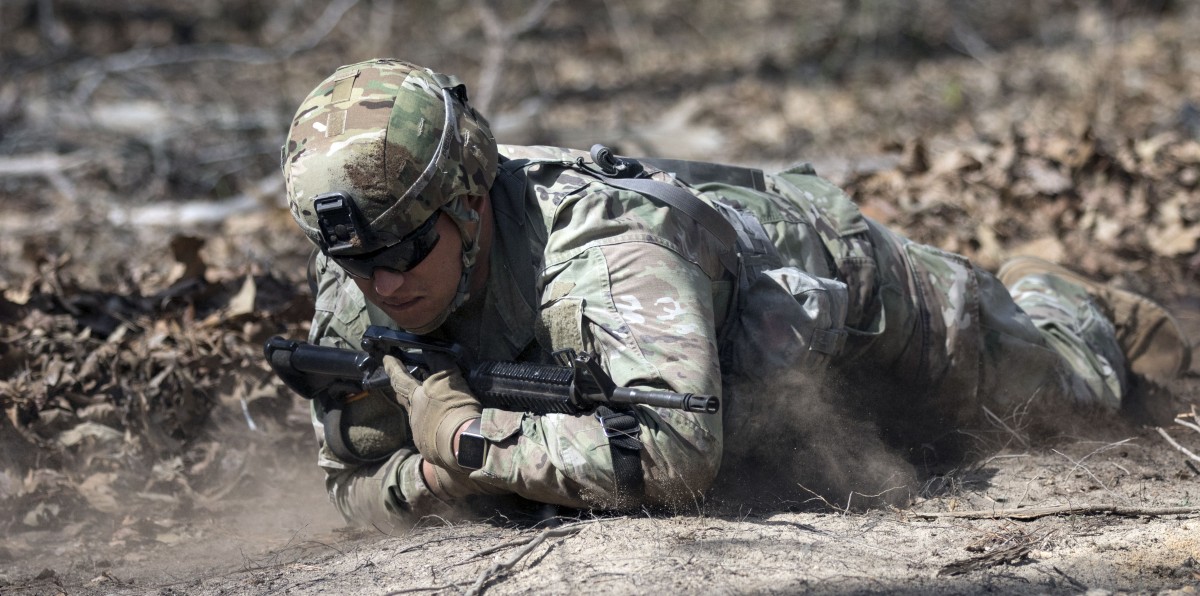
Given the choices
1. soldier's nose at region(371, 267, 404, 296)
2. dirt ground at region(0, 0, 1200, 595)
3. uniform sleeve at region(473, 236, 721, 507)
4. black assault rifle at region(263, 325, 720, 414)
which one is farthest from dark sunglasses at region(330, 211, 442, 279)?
dirt ground at region(0, 0, 1200, 595)

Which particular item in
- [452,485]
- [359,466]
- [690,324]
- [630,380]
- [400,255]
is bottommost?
[359,466]

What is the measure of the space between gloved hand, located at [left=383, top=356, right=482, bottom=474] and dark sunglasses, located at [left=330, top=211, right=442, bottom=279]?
0.30m

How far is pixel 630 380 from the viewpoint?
8.59ft

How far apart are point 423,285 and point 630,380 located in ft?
1.97

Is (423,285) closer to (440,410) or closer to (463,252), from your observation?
(463,252)

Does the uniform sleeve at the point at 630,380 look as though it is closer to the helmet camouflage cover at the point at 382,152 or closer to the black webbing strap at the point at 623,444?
the black webbing strap at the point at 623,444

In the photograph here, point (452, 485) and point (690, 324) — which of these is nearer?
point (690, 324)

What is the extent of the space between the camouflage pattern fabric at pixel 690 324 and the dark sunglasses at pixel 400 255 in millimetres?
268

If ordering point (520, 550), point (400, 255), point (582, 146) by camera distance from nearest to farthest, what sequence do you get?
point (520, 550) → point (400, 255) → point (582, 146)

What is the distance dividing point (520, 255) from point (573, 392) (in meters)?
0.48

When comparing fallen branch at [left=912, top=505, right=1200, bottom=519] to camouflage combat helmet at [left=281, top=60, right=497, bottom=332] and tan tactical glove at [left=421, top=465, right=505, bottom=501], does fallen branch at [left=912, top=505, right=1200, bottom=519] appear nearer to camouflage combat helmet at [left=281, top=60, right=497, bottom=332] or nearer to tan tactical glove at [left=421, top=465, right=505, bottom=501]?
tan tactical glove at [left=421, top=465, right=505, bottom=501]

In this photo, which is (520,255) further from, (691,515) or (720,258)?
(691,515)

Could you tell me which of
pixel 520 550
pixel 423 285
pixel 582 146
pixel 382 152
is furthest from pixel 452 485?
pixel 582 146

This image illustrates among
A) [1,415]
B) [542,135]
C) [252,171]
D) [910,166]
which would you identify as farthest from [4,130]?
→ [910,166]
